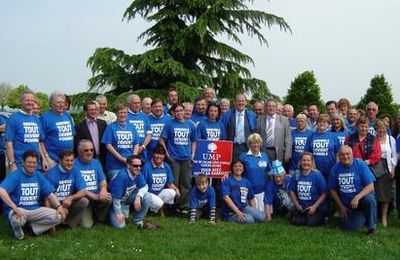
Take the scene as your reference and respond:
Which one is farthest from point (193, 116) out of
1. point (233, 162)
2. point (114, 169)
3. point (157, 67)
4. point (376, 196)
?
point (157, 67)

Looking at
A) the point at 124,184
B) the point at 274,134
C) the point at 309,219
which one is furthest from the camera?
the point at 274,134

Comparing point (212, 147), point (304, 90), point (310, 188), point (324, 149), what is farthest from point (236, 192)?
point (304, 90)

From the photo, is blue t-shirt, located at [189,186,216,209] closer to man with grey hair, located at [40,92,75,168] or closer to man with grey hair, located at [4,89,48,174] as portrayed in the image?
man with grey hair, located at [40,92,75,168]

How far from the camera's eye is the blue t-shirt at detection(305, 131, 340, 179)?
9.75m

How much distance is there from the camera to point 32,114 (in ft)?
27.9

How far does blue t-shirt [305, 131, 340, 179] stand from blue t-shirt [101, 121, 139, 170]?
131 inches

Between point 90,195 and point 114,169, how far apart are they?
3.59ft

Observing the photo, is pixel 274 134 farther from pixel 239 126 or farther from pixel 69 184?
pixel 69 184

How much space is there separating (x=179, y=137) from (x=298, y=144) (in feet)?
7.69

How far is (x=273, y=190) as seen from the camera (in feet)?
32.7

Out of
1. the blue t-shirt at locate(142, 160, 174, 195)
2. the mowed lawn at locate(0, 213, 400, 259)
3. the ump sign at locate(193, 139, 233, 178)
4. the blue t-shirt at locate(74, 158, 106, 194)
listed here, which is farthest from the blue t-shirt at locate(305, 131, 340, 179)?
the blue t-shirt at locate(74, 158, 106, 194)

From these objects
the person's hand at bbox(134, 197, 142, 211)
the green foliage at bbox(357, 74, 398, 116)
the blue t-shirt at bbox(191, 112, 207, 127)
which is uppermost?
the green foliage at bbox(357, 74, 398, 116)

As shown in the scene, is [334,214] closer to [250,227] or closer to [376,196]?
[376,196]

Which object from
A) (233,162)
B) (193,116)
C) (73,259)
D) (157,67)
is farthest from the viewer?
(157,67)
